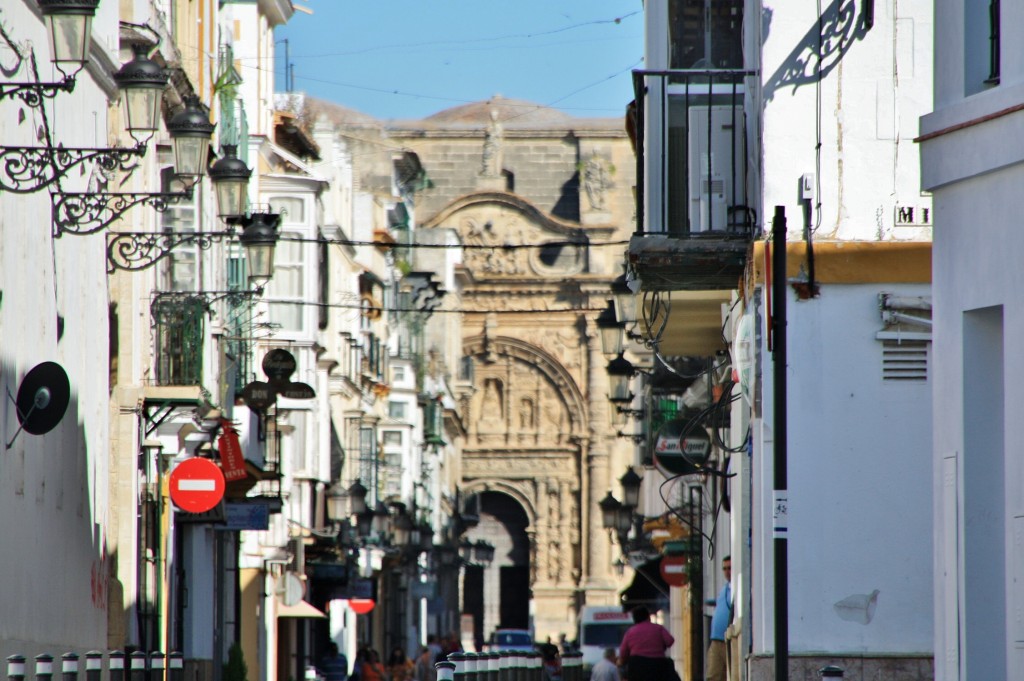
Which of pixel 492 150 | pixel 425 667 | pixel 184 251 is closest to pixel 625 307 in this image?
pixel 184 251

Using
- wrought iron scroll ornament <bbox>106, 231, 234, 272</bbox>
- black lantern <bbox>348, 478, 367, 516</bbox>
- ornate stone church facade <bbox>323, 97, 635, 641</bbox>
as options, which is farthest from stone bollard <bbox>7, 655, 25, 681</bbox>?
ornate stone church facade <bbox>323, 97, 635, 641</bbox>

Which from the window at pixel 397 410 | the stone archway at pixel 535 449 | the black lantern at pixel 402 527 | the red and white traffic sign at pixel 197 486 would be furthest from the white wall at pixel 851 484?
the stone archway at pixel 535 449

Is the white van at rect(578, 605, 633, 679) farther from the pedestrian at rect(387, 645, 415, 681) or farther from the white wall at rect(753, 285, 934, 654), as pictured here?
the white wall at rect(753, 285, 934, 654)

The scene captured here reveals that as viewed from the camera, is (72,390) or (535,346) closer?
(72,390)

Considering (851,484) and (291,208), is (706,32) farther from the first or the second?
(291,208)

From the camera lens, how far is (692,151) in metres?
14.6

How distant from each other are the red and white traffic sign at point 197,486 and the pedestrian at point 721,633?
4.60 meters

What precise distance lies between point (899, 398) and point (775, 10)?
2718 millimetres

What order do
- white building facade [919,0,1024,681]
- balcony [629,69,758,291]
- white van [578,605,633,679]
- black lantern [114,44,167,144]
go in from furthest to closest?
white van [578,605,633,679]
balcony [629,69,758,291]
black lantern [114,44,167,144]
white building facade [919,0,1024,681]

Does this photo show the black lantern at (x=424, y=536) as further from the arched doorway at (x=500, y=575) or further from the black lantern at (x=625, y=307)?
the arched doorway at (x=500, y=575)

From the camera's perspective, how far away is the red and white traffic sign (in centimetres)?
1784

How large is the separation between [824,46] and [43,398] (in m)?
5.95

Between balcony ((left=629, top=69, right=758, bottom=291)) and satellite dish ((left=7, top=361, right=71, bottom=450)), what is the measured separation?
4.13m

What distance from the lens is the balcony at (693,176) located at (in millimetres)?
14180
